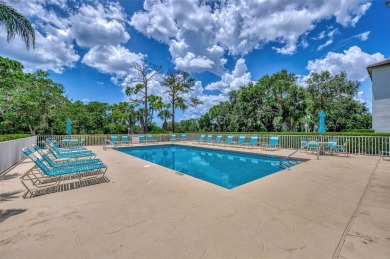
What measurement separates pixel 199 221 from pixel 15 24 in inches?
326

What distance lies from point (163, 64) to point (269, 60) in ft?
42.8

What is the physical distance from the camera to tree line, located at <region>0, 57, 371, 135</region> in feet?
54.1

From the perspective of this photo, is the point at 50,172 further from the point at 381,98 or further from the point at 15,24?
the point at 381,98

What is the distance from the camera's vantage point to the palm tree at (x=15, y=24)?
5.51 meters

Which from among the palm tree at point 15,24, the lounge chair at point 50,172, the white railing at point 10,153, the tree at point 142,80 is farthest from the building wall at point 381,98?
the white railing at point 10,153

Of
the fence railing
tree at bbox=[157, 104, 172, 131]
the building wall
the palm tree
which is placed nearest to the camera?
the palm tree

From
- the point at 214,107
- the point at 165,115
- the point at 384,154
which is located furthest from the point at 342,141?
the point at 165,115

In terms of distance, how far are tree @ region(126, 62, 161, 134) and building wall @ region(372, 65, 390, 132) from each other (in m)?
22.1

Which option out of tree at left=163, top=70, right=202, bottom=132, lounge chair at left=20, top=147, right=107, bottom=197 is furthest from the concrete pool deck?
tree at left=163, top=70, right=202, bottom=132

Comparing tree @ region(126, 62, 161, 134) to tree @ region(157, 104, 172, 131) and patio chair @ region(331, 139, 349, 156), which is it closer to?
tree @ region(157, 104, 172, 131)

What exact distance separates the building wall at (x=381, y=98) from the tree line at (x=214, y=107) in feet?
15.2

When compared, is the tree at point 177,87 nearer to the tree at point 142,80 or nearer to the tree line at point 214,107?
the tree line at point 214,107

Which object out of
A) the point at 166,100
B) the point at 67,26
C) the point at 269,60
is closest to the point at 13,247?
the point at 67,26

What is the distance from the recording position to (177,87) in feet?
79.9
